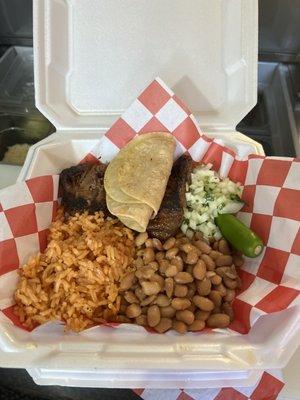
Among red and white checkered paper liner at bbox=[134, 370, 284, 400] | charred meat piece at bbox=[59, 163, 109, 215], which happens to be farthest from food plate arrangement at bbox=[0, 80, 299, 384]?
red and white checkered paper liner at bbox=[134, 370, 284, 400]

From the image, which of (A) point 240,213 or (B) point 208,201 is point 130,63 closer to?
(B) point 208,201

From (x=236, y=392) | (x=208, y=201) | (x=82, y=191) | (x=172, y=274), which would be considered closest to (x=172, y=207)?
(x=208, y=201)

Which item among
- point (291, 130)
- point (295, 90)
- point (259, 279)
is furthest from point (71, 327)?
point (295, 90)

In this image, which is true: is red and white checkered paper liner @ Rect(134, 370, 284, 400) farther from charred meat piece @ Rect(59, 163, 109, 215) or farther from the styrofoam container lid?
the styrofoam container lid

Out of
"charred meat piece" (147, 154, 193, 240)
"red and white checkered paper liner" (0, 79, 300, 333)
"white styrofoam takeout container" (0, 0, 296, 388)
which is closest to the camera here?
"red and white checkered paper liner" (0, 79, 300, 333)

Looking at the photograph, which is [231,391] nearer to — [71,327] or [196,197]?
[71,327]

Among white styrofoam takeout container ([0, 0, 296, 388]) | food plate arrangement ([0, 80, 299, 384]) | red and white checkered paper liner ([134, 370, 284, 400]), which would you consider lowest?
red and white checkered paper liner ([134, 370, 284, 400])
